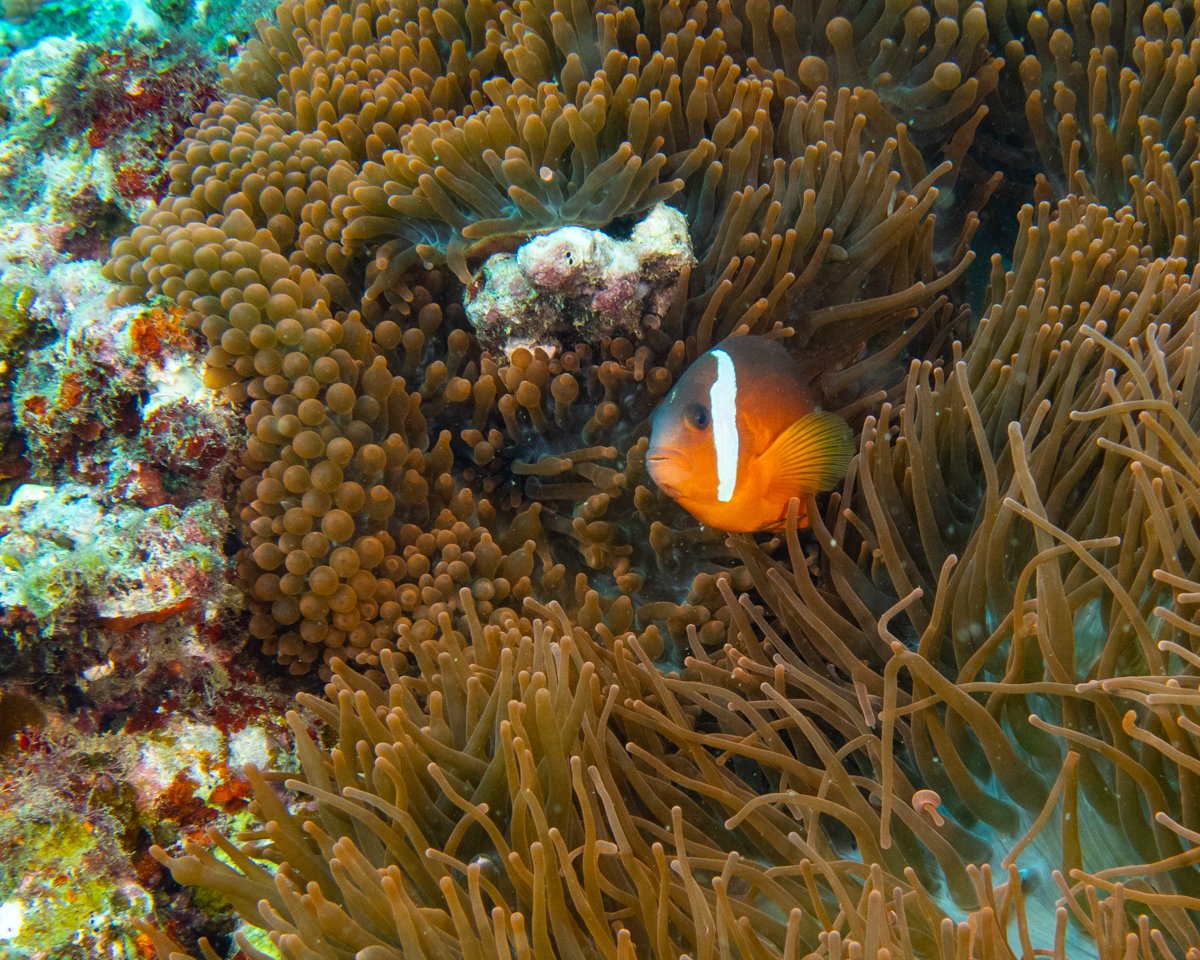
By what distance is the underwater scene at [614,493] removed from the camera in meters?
1.28

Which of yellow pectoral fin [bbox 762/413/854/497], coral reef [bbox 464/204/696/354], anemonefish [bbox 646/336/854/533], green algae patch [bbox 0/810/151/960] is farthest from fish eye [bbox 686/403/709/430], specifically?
green algae patch [bbox 0/810/151/960]

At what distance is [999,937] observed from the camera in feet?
3.40

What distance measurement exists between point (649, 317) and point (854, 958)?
1.40 m

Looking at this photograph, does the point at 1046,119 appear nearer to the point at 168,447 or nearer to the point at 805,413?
the point at 805,413

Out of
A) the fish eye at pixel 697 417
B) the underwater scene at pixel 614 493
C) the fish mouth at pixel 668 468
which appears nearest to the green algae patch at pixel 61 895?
the underwater scene at pixel 614 493

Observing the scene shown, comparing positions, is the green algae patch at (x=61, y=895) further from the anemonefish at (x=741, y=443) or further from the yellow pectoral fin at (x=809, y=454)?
the yellow pectoral fin at (x=809, y=454)

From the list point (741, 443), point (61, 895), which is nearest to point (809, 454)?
point (741, 443)

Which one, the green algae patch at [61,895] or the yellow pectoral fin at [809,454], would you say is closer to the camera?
the green algae patch at [61,895]

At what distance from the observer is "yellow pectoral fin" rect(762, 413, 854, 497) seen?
1.68m

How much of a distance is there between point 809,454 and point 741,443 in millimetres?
140

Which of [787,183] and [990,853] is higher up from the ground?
[787,183]

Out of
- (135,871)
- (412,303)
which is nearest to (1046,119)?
(412,303)

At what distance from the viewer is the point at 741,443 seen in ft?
5.50

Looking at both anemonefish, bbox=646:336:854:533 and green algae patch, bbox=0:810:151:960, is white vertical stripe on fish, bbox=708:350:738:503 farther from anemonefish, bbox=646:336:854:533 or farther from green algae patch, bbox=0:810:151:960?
green algae patch, bbox=0:810:151:960
